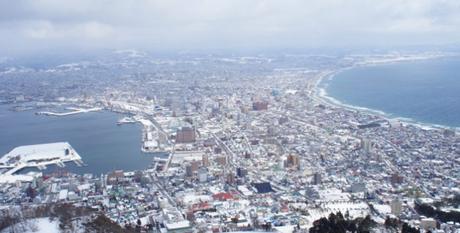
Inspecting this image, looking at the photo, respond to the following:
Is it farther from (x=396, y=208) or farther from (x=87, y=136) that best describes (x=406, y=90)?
(x=396, y=208)

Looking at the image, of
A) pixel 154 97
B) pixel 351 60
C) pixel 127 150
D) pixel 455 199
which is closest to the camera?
pixel 455 199

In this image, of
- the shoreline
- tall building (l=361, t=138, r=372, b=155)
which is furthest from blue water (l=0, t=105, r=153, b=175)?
the shoreline

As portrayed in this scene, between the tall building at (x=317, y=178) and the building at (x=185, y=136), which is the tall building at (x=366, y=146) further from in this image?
the building at (x=185, y=136)

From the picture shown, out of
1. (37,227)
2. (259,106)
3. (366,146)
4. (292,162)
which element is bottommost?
(292,162)

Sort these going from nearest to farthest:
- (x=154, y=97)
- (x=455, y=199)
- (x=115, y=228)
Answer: (x=115, y=228) < (x=455, y=199) < (x=154, y=97)

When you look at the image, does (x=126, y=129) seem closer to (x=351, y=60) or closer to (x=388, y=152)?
(x=388, y=152)

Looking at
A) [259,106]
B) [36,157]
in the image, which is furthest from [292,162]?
[259,106]

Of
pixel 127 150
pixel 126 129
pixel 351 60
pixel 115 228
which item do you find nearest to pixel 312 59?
pixel 351 60
